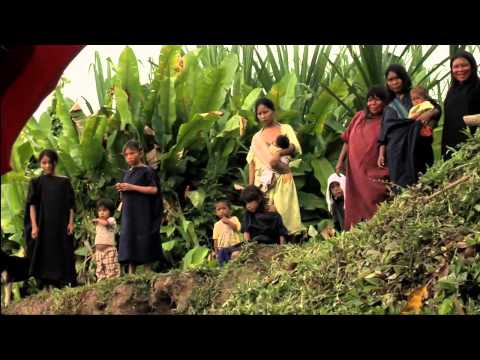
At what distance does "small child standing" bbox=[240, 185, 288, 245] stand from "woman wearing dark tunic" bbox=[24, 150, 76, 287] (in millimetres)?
1278

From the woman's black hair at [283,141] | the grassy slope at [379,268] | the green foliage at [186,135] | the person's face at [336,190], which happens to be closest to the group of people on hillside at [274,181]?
the woman's black hair at [283,141]

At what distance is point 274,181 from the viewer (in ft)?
31.9

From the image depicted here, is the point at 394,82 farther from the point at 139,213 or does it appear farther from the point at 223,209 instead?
the point at 139,213

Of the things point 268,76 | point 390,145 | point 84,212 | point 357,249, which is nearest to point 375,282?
point 357,249

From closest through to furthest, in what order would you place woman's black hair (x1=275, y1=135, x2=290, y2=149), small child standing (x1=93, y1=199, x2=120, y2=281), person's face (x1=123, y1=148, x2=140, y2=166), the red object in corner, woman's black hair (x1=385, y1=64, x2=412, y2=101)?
1. the red object in corner
2. woman's black hair (x1=385, y1=64, x2=412, y2=101)
3. person's face (x1=123, y1=148, x2=140, y2=166)
4. woman's black hair (x1=275, y1=135, x2=290, y2=149)
5. small child standing (x1=93, y1=199, x2=120, y2=281)

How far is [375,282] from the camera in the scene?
7.19 metres

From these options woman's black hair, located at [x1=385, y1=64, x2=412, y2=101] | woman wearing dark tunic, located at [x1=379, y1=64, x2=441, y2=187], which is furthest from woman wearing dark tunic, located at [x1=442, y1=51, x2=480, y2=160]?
woman's black hair, located at [x1=385, y1=64, x2=412, y2=101]

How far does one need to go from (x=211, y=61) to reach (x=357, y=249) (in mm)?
5526

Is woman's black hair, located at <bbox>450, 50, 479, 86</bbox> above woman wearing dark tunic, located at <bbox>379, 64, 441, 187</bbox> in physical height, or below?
above

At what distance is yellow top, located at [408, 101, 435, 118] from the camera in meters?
8.86

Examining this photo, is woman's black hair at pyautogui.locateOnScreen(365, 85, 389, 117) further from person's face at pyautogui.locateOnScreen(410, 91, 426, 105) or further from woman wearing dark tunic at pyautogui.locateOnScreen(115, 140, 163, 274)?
woman wearing dark tunic at pyautogui.locateOnScreen(115, 140, 163, 274)

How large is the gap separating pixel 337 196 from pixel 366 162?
100 cm

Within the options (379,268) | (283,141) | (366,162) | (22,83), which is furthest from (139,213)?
(22,83)

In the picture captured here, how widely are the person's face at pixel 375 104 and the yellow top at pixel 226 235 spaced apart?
134cm
